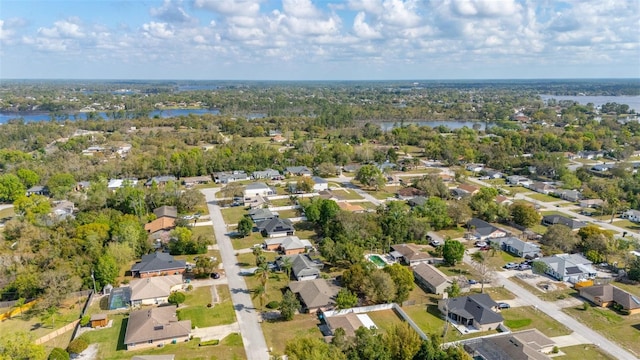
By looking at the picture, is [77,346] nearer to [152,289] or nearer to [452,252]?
[152,289]

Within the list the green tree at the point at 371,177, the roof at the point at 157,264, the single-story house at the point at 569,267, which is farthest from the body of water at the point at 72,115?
the single-story house at the point at 569,267

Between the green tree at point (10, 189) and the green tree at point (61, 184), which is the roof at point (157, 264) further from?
the green tree at point (10, 189)

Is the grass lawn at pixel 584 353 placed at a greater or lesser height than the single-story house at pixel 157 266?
lesser

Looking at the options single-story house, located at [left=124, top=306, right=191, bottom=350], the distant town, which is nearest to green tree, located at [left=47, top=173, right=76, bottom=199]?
the distant town

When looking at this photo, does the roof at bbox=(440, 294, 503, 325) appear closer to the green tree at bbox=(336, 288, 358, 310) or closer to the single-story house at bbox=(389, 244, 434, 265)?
the green tree at bbox=(336, 288, 358, 310)

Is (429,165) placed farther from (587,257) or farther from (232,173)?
(587,257)
